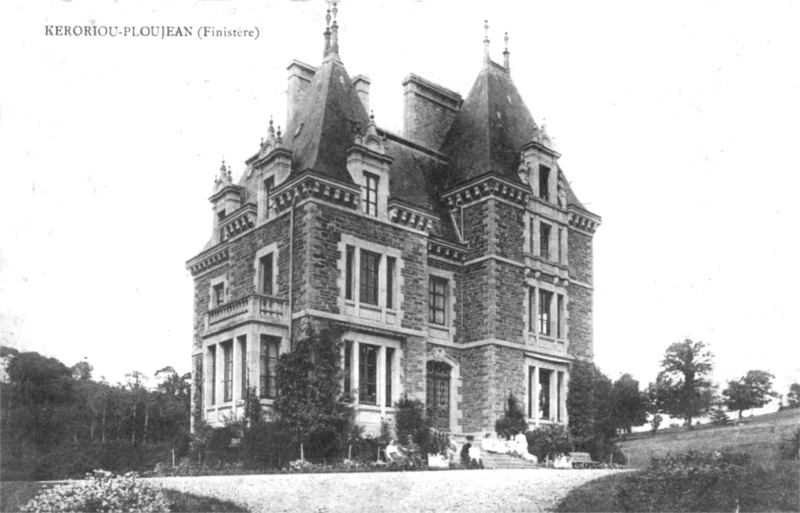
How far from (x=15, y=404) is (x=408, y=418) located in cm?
1419

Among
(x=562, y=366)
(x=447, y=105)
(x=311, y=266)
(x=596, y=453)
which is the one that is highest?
(x=447, y=105)

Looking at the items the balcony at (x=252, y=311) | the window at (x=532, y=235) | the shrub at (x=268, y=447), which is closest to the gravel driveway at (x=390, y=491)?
the shrub at (x=268, y=447)

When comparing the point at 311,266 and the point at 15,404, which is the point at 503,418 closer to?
the point at 311,266

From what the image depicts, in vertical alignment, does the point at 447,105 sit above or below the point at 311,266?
above

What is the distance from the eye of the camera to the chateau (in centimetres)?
2080

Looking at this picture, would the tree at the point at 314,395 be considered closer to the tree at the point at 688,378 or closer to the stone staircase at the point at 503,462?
the stone staircase at the point at 503,462

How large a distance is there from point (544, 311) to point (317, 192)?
8.84 metres

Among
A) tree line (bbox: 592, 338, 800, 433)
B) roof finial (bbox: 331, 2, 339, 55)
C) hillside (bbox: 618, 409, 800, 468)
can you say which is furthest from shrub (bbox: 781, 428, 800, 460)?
roof finial (bbox: 331, 2, 339, 55)

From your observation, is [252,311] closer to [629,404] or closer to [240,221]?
[240,221]

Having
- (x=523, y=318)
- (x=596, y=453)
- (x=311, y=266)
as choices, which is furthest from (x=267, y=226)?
(x=596, y=453)

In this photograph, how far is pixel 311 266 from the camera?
20.4m

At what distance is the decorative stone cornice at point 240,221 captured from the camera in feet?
75.8

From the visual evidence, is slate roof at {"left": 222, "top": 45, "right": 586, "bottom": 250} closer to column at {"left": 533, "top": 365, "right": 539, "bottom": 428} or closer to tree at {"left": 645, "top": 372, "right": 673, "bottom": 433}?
column at {"left": 533, "top": 365, "right": 539, "bottom": 428}

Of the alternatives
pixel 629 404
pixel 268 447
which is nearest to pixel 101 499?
pixel 268 447
